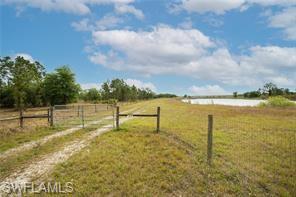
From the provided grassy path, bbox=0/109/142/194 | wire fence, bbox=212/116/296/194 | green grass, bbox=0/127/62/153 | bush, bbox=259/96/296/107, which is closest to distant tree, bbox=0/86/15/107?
green grass, bbox=0/127/62/153

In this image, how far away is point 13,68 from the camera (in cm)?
5609

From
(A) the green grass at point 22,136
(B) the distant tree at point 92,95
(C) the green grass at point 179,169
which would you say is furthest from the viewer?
(B) the distant tree at point 92,95

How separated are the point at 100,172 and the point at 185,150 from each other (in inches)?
145

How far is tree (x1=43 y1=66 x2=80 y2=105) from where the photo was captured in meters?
64.4

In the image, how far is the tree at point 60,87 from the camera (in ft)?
211

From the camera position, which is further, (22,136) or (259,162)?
(22,136)

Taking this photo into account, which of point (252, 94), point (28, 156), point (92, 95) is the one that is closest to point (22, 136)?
point (28, 156)

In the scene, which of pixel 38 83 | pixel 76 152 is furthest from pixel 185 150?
pixel 38 83

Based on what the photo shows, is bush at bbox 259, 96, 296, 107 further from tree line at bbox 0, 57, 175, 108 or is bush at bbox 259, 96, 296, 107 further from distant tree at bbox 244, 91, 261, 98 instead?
distant tree at bbox 244, 91, 261, 98

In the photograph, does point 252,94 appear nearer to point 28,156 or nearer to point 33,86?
point 33,86

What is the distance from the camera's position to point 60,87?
6394 centimetres

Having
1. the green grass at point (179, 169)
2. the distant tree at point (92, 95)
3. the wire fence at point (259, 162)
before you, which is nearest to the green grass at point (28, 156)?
the green grass at point (179, 169)

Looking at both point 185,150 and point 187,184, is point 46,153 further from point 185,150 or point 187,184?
point 187,184

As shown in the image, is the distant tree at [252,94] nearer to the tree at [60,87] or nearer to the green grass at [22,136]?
the tree at [60,87]
